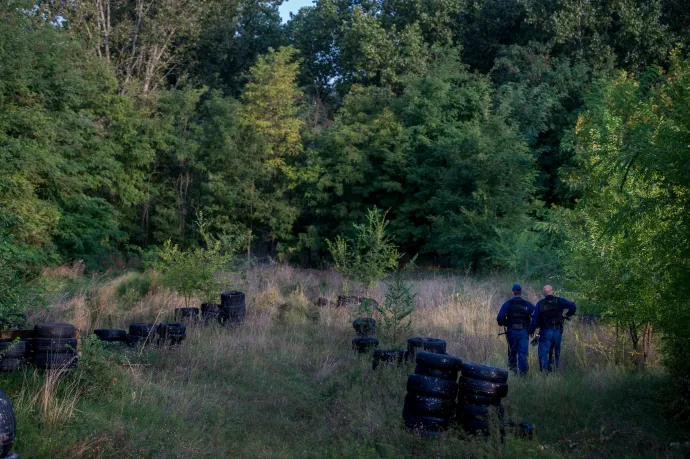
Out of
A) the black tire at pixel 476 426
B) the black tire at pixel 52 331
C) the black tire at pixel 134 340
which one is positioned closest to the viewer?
the black tire at pixel 476 426

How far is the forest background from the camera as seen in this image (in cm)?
2570

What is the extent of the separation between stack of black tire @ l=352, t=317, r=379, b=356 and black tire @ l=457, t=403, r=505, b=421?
13.7 ft

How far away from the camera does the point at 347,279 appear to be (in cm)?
1889

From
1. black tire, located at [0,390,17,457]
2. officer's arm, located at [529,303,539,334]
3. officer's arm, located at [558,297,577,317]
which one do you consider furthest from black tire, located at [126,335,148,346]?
officer's arm, located at [558,297,577,317]

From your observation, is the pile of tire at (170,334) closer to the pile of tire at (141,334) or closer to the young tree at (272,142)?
the pile of tire at (141,334)

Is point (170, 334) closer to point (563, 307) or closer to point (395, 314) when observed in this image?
point (395, 314)

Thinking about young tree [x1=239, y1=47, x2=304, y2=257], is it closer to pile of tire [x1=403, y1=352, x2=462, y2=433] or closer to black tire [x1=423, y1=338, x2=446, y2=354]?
black tire [x1=423, y1=338, x2=446, y2=354]

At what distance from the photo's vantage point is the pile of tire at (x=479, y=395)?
8484mm

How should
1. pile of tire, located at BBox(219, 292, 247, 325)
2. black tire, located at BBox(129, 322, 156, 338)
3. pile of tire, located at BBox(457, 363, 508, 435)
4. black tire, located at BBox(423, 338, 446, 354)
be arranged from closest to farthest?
pile of tire, located at BBox(457, 363, 508, 435) < black tire, located at BBox(423, 338, 446, 354) < black tire, located at BBox(129, 322, 156, 338) < pile of tire, located at BBox(219, 292, 247, 325)

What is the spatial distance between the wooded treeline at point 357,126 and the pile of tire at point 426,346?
16.0 meters

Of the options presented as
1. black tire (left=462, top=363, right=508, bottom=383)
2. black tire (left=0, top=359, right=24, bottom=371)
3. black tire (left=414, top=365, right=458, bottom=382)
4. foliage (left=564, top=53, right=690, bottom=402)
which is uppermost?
foliage (left=564, top=53, right=690, bottom=402)

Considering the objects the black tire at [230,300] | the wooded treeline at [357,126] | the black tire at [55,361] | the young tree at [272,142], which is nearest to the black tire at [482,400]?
the black tire at [55,361]

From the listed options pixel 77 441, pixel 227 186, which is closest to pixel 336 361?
pixel 77 441

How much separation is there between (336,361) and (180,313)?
453 centimetres
